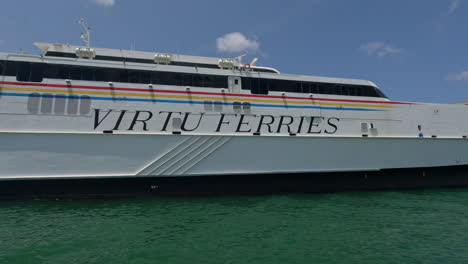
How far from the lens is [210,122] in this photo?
925cm

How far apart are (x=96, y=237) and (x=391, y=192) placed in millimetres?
10355

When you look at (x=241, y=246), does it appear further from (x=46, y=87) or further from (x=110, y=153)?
(x=46, y=87)

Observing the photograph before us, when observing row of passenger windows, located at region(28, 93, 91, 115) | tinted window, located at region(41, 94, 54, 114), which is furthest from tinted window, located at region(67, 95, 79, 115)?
tinted window, located at region(41, 94, 54, 114)

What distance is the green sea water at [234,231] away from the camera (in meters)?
4.64

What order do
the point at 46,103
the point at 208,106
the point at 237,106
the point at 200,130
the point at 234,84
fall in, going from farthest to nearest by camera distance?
the point at 234,84, the point at 237,106, the point at 208,106, the point at 200,130, the point at 46,103

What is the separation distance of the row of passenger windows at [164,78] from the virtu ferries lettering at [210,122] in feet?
3.88

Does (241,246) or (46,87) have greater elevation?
(46,87)

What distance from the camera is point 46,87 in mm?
8148

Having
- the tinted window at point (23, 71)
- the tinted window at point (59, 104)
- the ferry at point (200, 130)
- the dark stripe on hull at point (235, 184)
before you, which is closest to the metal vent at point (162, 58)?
the ferry at point (200, 130)

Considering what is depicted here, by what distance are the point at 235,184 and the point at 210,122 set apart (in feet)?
7.96

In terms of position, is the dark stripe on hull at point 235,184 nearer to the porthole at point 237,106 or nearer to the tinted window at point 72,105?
the tinted window at point 72,105

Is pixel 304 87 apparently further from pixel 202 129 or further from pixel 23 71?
pixel 23 71

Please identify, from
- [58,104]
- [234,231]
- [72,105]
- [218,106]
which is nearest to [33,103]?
[58,104]

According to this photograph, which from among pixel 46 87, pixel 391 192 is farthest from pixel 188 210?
pixel 391 192
